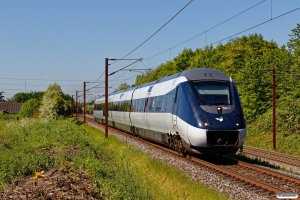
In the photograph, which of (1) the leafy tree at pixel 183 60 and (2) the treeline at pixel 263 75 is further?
(1) the leafy tree at pixel 183 60

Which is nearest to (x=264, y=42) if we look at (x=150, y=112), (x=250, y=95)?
(x=250, y=95)

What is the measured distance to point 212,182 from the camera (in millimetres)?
13242

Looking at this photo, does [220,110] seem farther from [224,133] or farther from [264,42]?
[264,42]

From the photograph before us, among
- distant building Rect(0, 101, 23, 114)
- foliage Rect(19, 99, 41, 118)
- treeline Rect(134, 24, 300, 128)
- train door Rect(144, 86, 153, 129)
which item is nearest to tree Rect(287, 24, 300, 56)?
treeline Rect(134, 24, 300, 128)

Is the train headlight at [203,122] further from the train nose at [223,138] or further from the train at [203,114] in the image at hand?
the train nose at [223,138]

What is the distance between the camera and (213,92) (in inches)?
673

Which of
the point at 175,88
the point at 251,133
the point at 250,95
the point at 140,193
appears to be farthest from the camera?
the point at 250,95

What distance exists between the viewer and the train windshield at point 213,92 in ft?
55.3

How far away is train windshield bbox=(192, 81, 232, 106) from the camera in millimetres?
Answer: 16859

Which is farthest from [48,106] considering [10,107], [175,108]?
[175,108]

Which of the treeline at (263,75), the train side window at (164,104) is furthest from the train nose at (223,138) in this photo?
the treeline at (263,75)

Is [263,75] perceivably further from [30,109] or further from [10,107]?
[10,107]

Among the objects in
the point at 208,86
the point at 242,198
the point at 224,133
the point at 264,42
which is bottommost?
the point at 242,198

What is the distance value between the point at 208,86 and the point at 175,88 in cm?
197
